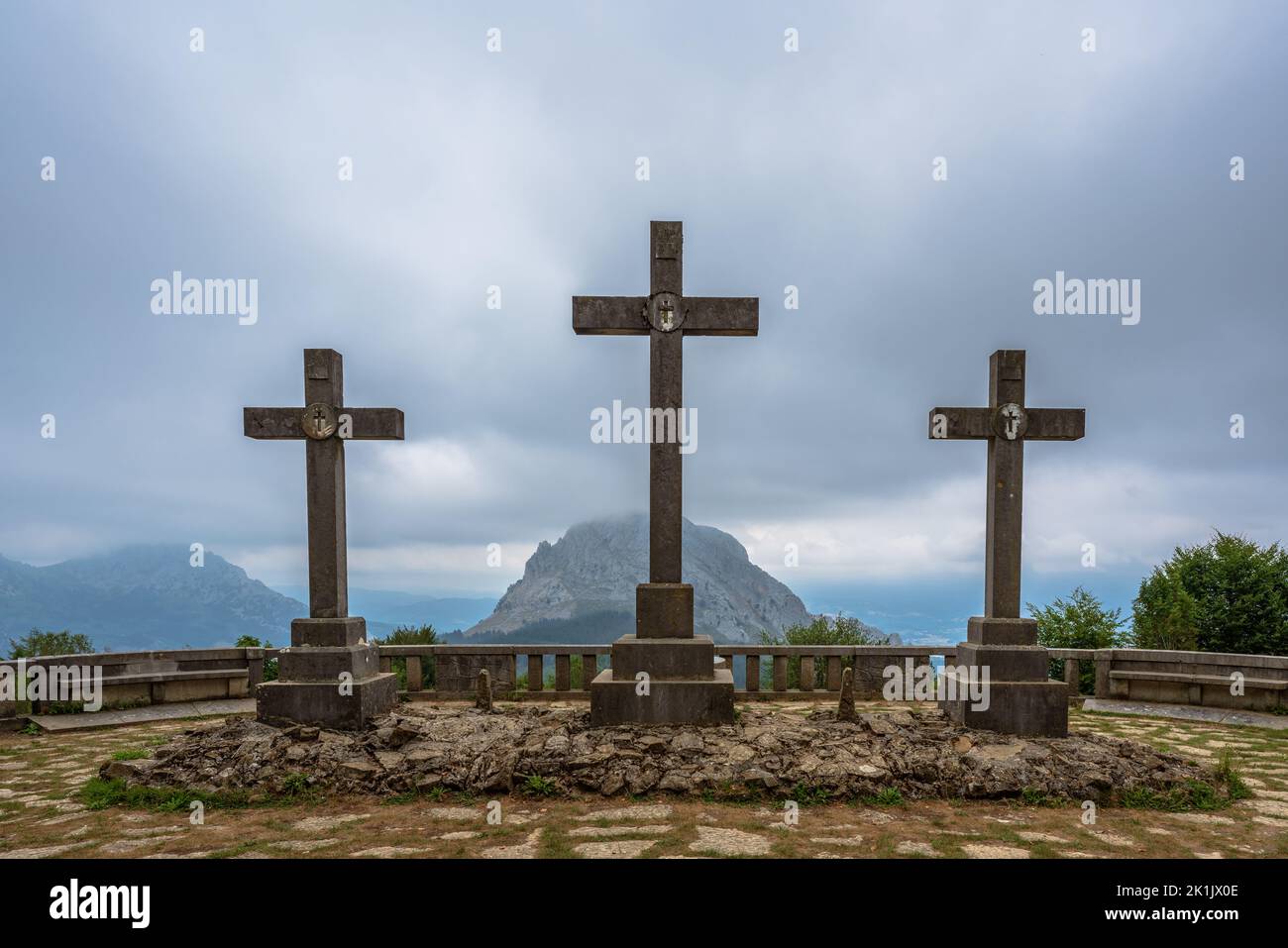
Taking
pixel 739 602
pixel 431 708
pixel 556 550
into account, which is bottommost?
pixel 739 602

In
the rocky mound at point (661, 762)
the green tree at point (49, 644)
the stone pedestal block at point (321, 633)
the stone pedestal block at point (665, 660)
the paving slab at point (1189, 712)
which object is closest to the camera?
the rocky mound at point (661, 762)

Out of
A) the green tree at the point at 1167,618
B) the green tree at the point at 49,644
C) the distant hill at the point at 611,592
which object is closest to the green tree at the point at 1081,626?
the green tree at the point at 1167,618

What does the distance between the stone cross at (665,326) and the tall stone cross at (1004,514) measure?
9.57ft

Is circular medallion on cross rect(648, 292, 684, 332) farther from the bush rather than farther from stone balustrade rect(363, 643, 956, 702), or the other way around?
the bush

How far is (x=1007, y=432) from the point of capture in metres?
8.34

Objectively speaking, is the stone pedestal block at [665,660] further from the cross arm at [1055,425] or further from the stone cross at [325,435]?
the cross arm at [1055,425]

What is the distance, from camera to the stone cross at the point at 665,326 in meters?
8.16

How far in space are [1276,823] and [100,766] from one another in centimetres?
1072

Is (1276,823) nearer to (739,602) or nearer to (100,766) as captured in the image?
(100,766)

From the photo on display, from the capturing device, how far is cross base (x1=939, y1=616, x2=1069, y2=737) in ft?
25.1

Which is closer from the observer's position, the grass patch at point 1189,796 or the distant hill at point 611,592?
the grass patch at point 1189,796

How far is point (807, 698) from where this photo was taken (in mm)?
11039

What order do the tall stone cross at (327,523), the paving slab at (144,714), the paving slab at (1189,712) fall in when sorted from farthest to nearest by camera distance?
the paving slab at (1189,712) → the paving slab at (144,714) → the tall stone cross at (327,523)
